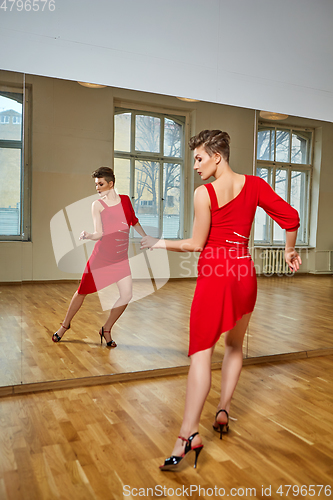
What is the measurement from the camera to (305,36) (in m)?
4.89

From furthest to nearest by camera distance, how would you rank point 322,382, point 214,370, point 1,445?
point 214,370, point 322,382, point 1,445

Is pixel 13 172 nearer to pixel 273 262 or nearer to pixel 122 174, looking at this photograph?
pixel 122 174

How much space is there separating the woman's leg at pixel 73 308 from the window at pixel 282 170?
1.72 m

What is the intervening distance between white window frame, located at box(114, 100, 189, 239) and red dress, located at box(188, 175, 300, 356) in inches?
54.1

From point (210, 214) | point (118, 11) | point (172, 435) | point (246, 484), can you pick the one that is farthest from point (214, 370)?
point (118, 11)

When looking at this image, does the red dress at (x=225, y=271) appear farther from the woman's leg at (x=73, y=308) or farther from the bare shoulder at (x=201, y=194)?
the woman's leg at (x=73, y=308)

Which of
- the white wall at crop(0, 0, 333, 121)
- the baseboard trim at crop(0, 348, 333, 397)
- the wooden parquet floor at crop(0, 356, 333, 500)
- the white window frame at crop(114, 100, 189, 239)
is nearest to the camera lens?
the wooden parquet floor at crop(0, 356, 333, 500)

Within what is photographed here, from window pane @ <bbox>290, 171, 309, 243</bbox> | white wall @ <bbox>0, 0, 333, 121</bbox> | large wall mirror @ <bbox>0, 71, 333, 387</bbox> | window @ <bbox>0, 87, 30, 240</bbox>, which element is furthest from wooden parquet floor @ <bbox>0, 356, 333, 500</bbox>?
white wall @ <bbox>0, 0, 333, 121</bbox>

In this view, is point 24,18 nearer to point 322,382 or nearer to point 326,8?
point 326,8

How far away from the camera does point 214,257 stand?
6.97ft

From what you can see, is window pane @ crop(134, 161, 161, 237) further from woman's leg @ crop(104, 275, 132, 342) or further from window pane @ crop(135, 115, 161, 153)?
woman's leg @ crop(104, 275, 132, 342)

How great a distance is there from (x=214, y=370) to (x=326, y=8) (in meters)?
4.23

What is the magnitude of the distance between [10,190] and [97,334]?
1262 millimetres

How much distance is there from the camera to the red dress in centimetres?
207
